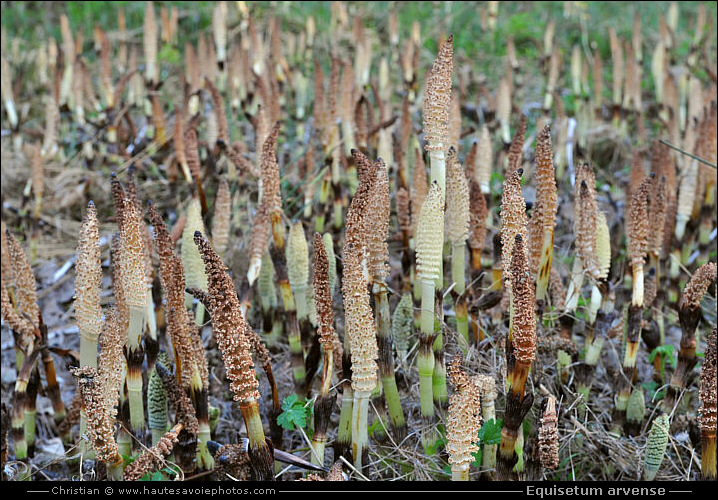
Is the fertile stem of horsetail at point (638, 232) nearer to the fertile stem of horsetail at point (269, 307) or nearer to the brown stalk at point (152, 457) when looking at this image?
the fertile stem of horsetail at point (269, 307)

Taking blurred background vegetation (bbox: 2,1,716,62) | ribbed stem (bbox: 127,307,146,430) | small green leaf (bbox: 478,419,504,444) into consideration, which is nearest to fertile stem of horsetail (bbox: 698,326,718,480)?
small green leaf (bbox: 478,419,504,444)

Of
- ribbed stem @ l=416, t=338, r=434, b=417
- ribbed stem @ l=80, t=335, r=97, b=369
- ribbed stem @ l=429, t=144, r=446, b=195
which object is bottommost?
ribbed stem @ l=416, t=338, r=434, b=417

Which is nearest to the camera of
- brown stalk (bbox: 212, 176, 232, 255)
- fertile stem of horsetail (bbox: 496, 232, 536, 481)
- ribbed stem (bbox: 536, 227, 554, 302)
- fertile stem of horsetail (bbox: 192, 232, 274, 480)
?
fertile stem of horsetail (bbox: 192, 232, 274, 480)

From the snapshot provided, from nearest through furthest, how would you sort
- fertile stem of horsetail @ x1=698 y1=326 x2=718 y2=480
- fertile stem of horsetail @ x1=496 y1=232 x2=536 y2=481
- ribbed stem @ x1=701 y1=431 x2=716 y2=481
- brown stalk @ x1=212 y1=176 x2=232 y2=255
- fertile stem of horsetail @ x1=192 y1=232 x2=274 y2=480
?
fertile stem of horsetail @ x1=192 y1=232 x2=274 y2=480 < fertile stem of horsetail @ x1=496 y1=232 x2=536 y2=481 < fertile stem of horsetail @ x1=698 y1=326 x2=718 y2=480 < ribbed stem @ x1=701 y1=431 x2=716 y2=481 < brown stalk @ x1=212 y1=176 x2=232 y2=255

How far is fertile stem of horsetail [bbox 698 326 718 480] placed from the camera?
1.51m

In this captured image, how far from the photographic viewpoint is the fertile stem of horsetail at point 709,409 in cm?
151

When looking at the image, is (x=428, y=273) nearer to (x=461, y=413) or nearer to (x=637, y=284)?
(x=461, y=413)

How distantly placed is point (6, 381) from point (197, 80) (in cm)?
170

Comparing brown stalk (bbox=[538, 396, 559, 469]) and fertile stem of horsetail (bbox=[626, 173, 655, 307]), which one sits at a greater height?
fertile stem of horsetail (bbox=[626, 173, 655, 307])

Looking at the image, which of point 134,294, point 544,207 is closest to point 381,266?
point 544,207

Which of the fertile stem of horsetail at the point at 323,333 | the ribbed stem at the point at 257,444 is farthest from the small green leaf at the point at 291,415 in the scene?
the ribbed stem at the point at 257,444

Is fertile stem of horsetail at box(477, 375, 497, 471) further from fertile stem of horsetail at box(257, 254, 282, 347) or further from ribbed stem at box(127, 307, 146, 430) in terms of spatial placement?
fertile stem of horsetail at box(257, 254, 282, 347)

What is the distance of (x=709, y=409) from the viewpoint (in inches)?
61.2
